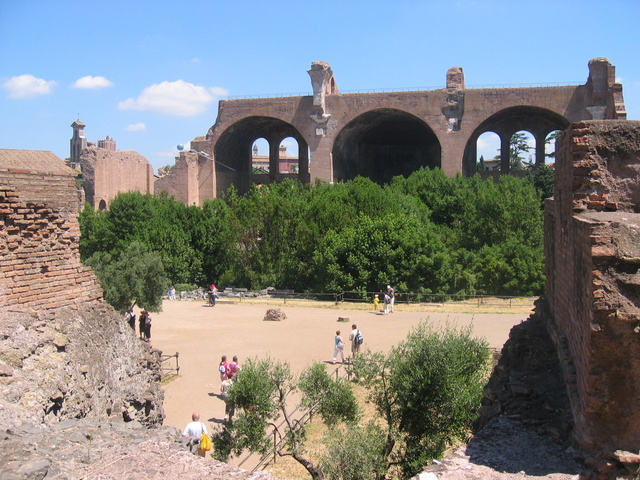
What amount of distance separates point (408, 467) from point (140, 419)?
2.95 m

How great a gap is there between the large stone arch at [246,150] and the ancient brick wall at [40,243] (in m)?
26.7

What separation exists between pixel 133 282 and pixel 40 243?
7881 mm

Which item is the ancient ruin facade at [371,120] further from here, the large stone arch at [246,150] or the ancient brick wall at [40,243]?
the ancient brick wall at [40,243]

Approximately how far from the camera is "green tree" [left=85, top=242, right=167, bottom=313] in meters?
14.1

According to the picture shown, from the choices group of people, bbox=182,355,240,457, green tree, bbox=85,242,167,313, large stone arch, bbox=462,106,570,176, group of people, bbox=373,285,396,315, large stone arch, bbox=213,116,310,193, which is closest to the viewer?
→ group of people, bbox=182,355,240,457

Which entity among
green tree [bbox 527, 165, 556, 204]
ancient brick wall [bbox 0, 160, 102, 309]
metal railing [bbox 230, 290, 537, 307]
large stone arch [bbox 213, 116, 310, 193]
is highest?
large stone arch [bbox 213, 116, 310, 193]

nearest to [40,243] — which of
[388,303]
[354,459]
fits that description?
[354,459]

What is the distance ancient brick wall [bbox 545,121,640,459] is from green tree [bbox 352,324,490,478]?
1687 millimetres

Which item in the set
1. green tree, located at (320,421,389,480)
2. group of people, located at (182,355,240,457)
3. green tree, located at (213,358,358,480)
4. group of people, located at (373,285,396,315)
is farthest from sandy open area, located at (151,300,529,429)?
A: green tree, located at (320,421,389,480)

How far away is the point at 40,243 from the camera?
21.4 ft

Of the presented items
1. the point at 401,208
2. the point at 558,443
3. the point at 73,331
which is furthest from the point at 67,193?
the point at 401,208

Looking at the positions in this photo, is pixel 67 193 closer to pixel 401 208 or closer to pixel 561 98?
pixel 401 208

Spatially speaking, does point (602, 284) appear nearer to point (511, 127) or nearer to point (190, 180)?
point (190, 180)

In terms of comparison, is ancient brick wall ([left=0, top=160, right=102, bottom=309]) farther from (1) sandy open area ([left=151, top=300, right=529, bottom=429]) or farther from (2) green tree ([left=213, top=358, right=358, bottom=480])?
(1) sandy open area ([left=151, top=300, right=529, bottom=429])
